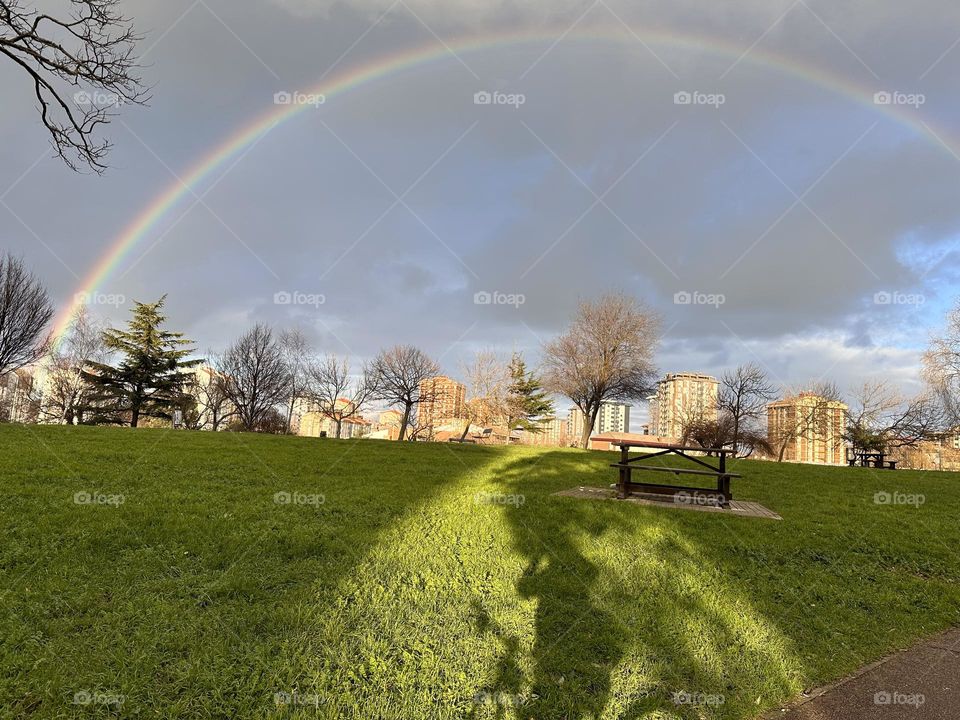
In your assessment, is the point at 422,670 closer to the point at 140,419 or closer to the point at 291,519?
the point at 291,519

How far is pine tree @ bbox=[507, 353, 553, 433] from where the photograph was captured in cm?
4881

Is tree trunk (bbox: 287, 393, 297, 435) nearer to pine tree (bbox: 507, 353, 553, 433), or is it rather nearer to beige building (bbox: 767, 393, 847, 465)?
pine tree (bbox: 507, 353, 553, 433)

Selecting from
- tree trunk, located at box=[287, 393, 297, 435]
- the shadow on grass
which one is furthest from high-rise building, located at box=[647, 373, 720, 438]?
the shadow on grass

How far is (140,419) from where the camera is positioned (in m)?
40.1

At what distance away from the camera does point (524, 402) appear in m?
53.8

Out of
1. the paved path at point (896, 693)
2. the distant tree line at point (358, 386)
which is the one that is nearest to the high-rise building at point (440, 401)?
the distant tree line at point (358, 386)

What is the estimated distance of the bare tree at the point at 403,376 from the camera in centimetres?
3872

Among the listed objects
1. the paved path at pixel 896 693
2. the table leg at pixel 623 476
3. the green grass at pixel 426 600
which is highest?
the table leg at pixel 623 476

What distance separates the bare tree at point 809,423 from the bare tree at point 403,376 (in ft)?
99.6

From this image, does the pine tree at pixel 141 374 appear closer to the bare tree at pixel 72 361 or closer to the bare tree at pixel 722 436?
the bare tree at pixel 72 361

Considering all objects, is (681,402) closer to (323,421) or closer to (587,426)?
(587,426)

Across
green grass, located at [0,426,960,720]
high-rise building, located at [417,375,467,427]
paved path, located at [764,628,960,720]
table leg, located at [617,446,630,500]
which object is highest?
high-rise building, located at [417,375,467,427]

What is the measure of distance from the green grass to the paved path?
0.42 feet

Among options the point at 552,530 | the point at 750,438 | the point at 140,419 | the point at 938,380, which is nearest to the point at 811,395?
the point at 750,438
